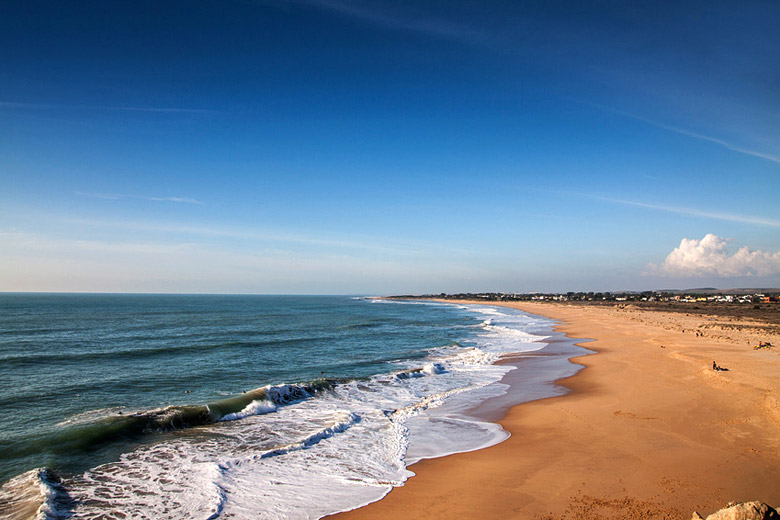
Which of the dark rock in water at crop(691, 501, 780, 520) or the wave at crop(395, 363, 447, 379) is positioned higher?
the dark rock in water at crop(691, 501, 780, 520)

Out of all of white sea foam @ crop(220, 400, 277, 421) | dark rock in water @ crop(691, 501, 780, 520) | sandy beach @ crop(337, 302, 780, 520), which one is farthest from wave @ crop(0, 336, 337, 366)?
dark rock in water @ crop(691, 501, 780, 520)

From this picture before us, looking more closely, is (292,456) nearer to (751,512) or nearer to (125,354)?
(751,512)

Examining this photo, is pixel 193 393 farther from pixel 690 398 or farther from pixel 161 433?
pixel 690 398

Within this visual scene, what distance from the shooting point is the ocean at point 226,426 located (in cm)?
832

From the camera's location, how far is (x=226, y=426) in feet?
43.7

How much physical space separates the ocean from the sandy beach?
3.32 feet

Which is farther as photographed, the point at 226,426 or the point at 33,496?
the point at 226,426

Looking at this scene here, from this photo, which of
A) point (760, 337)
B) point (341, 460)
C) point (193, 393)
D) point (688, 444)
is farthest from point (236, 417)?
point (760, 337)

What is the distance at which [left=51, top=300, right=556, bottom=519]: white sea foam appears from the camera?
26.3ft

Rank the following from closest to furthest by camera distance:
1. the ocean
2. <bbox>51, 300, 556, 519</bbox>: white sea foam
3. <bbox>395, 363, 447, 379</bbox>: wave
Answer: <bbox>51, 300, 556, 519</bbox>: white sea foam → the ocean → <bbox>395, 363, 447, 379</bbox>: wave

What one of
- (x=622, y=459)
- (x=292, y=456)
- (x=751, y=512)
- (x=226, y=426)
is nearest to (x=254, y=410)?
(x=226, y=426)

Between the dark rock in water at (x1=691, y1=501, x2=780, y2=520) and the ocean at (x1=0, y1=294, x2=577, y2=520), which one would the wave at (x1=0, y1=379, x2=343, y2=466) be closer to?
the ocean at (x1=0, y1=294, x2=577, y2=520)

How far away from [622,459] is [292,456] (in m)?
8.35

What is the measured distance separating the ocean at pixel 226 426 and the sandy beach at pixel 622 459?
101 centimetres
